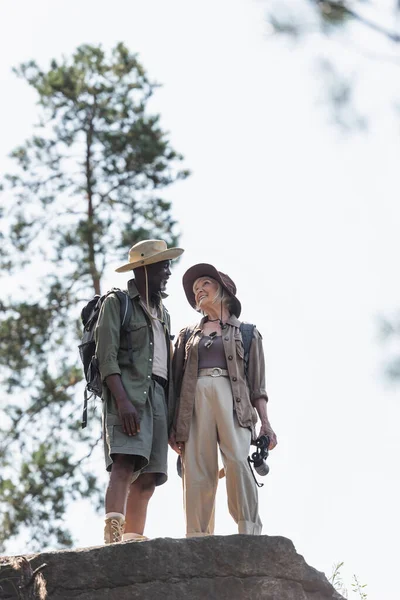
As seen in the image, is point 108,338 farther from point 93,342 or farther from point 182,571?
point 182,571

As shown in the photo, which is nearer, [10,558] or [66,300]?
[10,558]

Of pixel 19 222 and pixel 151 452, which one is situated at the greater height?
pixel 19 222

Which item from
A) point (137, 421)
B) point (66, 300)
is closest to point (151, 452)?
point (137, 421)

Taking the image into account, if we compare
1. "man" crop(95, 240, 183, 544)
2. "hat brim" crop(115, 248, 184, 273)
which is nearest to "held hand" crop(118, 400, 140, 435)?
"man" crop(95, 240, 183, 544)

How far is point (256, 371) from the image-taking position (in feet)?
23.4

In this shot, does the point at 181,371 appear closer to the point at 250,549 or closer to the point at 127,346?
the point at 127,346

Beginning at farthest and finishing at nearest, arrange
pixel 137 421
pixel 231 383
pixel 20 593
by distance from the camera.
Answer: pixel 231 383 < pixel 137 421 < pixel 20 593

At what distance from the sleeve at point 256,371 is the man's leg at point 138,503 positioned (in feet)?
2.76

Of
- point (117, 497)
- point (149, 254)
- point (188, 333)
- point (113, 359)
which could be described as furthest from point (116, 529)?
point (149, 254)

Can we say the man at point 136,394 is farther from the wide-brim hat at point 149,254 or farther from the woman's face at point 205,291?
the woman's face at point 205,291

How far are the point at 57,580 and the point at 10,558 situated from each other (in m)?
0.33

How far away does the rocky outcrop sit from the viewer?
19.5 ft

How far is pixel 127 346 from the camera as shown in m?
6.93

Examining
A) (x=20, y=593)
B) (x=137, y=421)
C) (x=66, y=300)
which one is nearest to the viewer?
(x=20, y=593)
